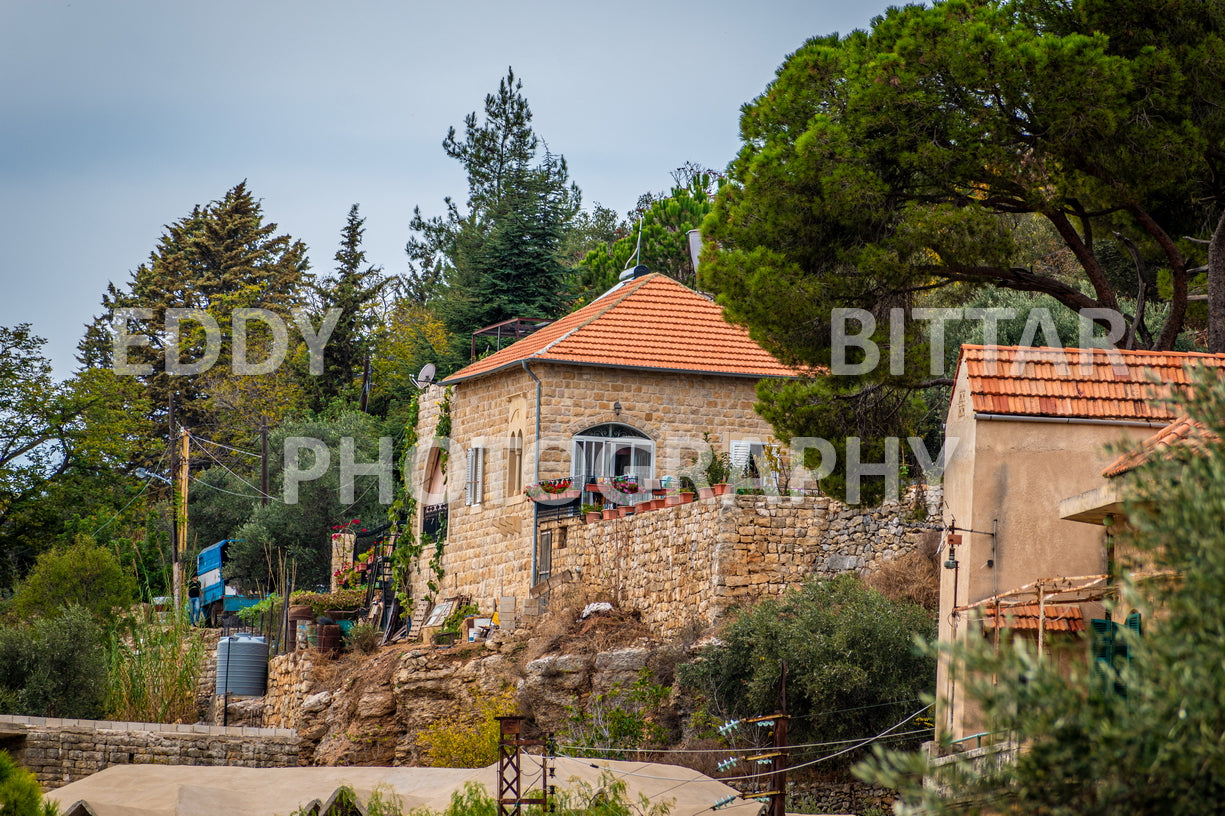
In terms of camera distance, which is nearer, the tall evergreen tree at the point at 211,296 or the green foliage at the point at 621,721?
the green foliage at the point at 621,721

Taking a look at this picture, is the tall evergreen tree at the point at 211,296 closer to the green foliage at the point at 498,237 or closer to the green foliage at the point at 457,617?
the green foliage at the point at 498,237

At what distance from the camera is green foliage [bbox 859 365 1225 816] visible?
235 inches

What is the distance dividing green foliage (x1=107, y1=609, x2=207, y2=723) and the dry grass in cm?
1535

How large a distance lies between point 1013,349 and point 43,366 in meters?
33.2

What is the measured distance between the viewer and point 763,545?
20500mm

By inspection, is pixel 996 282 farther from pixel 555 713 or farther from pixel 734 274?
pixel 555 713

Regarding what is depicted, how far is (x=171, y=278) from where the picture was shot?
52812 millimetres

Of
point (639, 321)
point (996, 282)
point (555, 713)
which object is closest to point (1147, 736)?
point (996, 282)

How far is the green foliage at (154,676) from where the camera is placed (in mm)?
28489

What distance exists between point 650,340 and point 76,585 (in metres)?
15.5

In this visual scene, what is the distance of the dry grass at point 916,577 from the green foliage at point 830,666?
0.65 metres

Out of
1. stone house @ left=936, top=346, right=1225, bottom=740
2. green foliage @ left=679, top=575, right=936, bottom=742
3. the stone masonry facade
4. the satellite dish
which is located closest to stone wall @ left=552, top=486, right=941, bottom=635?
green foliage @ left=679, top=575, right=936, bottom=742

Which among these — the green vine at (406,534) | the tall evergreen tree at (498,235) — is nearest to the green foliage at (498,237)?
the tall evergreen tree at (498,235)

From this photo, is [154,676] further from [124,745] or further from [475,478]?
[475,478]
